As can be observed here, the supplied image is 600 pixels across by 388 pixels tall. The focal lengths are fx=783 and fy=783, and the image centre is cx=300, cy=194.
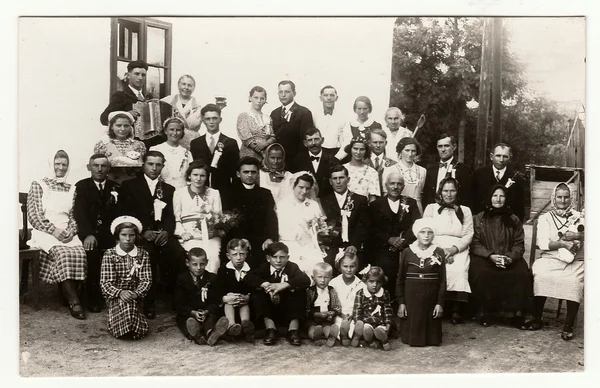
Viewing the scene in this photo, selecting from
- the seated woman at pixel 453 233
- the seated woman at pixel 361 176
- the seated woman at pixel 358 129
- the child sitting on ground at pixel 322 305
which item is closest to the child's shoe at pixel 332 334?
the child sitting on ground at pixel 322 305

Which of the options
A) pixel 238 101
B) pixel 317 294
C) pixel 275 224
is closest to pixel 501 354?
pixel 317 294

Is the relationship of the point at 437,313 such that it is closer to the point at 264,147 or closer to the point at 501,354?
the point at 501,354

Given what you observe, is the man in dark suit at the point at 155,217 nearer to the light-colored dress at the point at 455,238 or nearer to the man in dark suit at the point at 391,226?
the man in dark suit at the point at 391,226

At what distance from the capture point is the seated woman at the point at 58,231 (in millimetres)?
5812

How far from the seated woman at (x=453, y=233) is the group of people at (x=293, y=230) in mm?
11

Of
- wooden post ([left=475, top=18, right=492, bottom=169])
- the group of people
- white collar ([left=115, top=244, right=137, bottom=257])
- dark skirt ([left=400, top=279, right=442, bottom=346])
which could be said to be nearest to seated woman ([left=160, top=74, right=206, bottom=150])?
the group of people

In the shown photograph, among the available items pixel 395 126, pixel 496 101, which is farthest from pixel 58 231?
pixel 496 101

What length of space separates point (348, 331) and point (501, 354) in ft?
3.88

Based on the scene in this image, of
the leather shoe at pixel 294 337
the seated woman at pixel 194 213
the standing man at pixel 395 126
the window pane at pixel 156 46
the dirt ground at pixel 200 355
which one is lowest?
the dirt ground at pixel 200 355

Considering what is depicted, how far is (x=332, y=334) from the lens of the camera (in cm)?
590

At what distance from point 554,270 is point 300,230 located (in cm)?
200

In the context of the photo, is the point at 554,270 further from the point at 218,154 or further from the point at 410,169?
the point at 218,154

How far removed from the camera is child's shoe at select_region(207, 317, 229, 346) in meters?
5.77

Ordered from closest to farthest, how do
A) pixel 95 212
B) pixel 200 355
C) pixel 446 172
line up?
pixel 200 355
pixel 95 212
pixel 446 172
